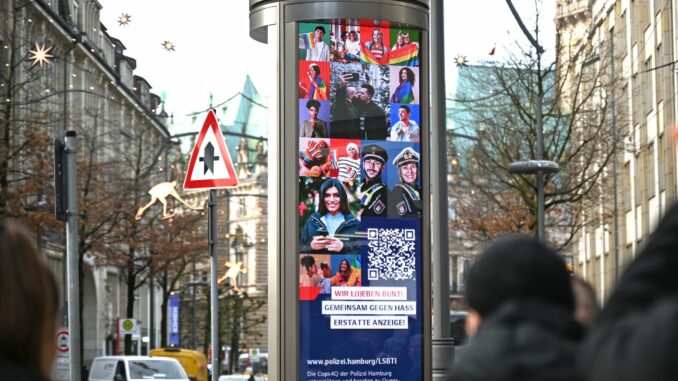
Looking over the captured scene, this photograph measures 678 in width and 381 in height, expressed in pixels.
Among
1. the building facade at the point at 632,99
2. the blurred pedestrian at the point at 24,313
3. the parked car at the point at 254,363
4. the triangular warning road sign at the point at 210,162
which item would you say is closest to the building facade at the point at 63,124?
the triangular warning road sign at the point at 210,162

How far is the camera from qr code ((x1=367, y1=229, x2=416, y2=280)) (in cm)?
1195

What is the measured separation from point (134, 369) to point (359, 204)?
68.1 feet

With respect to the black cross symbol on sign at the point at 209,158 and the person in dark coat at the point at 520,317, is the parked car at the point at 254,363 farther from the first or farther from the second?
the person in dark coat at the point at 520,317

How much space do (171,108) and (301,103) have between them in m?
25.3

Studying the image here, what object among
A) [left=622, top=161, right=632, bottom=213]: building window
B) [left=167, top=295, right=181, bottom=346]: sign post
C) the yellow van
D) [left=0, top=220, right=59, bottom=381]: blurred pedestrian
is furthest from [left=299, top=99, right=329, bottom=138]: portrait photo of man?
[left=167, top=295, right=181, bottom=346]: sign post

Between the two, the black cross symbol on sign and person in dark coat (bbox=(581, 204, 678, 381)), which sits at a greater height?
the black cross symbol on sign

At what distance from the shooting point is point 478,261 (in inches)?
133

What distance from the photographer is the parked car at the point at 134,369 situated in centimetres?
3183

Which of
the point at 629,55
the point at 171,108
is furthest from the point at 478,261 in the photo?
the point at 629,55

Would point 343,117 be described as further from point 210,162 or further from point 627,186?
point 627,186

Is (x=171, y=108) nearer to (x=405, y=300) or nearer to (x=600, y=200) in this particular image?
(x=600, y=200)

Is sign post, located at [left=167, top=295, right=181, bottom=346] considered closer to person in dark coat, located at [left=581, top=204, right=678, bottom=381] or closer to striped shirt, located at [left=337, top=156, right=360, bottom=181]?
striped shirt, located at [left=337, top=156, right=360, bottom=181]

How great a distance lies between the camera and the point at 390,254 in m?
12.0

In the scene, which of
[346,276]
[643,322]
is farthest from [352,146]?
[643,322]
